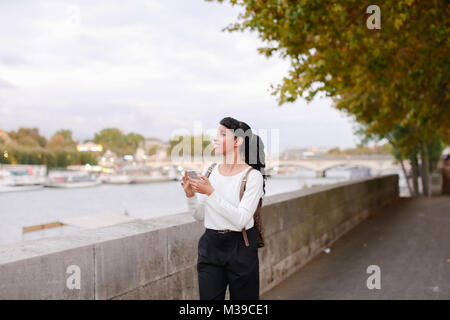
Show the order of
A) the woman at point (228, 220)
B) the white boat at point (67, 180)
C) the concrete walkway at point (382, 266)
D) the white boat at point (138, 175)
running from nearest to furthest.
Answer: the woman at point (228, 220) < the concrete walkway at point (382, 266) < the white boat at point (67, 180) < the white boat at point (138, 175)

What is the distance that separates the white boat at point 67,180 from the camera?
99.7 m

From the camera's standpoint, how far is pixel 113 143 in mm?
110125

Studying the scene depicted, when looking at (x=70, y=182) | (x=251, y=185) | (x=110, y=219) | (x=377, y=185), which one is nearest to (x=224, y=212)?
(x=251, y=185)

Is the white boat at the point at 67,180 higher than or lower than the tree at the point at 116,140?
lower

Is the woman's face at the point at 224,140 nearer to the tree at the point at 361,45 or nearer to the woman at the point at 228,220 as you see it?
the woman at the point at 228,220

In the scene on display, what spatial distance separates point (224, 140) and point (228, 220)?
48cm

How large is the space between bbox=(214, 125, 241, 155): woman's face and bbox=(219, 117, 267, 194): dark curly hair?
0.03 meters

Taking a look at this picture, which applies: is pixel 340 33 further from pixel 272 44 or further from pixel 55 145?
pixel 55 145

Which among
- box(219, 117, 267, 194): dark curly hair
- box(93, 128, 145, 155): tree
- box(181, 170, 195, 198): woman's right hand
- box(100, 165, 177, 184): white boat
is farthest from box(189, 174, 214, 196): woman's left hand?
box(100, 165, 177, 184): white boat

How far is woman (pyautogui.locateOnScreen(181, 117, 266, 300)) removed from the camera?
255 cm

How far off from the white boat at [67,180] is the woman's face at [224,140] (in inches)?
4029

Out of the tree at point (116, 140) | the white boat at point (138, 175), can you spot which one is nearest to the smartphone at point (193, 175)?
the tree at point (116, 140)

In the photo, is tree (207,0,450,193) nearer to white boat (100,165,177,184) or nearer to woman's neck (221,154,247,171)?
woman's neck (221,154,247,171)
